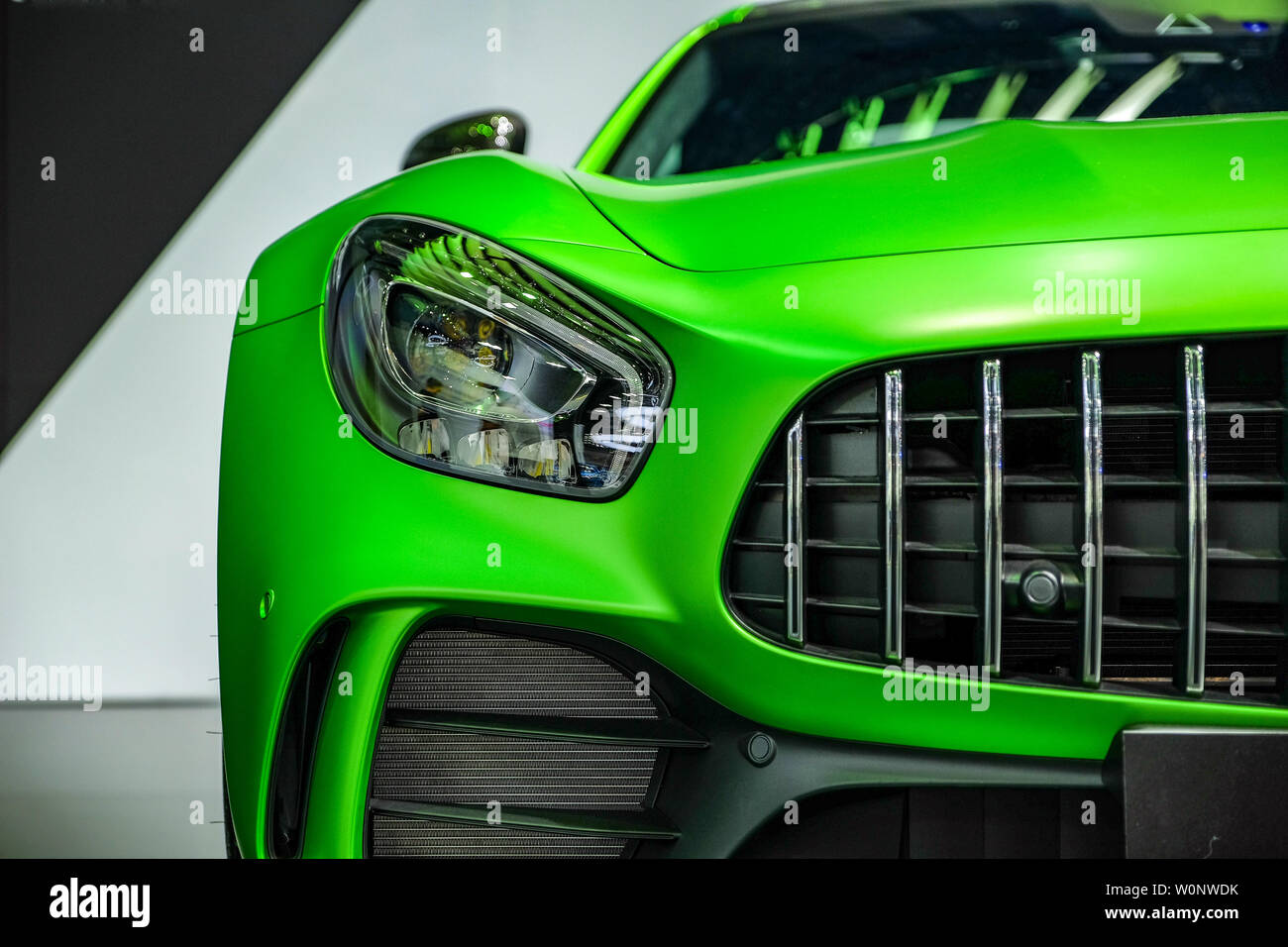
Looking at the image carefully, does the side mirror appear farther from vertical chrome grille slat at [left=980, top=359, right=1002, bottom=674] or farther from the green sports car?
vertical chrome grille slat at [left=980, top=359, right=1002, bottom=674]

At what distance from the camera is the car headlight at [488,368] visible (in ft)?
3.12

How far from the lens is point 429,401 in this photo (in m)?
0.98

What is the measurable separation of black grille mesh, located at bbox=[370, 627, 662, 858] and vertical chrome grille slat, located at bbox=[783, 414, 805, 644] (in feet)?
0.60

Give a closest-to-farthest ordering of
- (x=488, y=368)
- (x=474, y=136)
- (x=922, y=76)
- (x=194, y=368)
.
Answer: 1. (x=488, y=368)
2. (x=474, y=136)
3. (x=922, y=76)
4. (x=194, y=368)

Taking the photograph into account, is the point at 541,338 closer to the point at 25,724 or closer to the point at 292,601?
the point at 292,601

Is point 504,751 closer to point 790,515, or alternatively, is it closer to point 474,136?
point 790,515

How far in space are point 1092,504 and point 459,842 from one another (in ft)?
2.30

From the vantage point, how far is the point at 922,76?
1.97 metres

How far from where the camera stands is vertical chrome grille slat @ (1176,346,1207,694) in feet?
2.84

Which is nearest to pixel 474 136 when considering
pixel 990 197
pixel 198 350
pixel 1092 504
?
pixel 990 197

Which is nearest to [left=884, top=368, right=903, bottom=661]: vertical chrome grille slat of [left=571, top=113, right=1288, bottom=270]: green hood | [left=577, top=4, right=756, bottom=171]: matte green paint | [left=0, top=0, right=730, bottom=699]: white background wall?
[left=571, top=113, right=1288, bottom=270]: green hood

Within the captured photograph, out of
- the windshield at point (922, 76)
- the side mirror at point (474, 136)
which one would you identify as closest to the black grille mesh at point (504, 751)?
the side mirror at point (474, 136)

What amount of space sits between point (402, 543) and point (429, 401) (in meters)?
0.14
